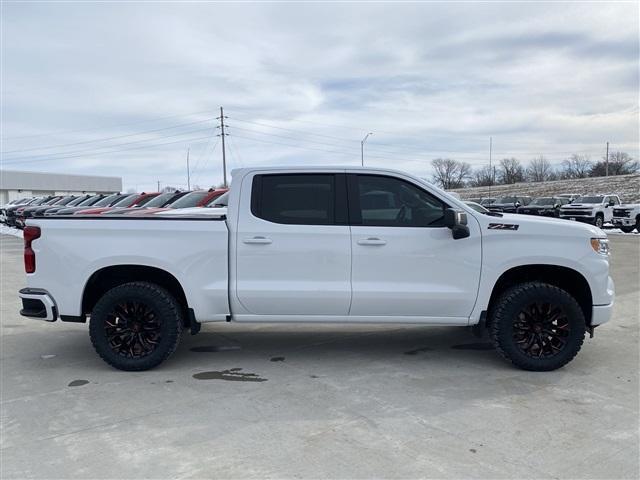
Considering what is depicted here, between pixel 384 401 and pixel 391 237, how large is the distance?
147 cm

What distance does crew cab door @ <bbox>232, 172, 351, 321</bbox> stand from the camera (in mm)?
4996

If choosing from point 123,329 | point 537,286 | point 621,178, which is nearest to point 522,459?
point 537,286

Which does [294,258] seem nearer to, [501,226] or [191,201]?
[501,226]

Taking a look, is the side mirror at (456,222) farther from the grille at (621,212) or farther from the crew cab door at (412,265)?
the grille at (621,212)

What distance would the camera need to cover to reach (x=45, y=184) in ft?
321

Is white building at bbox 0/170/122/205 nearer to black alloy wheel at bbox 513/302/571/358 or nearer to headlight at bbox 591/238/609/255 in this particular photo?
black alloy wheel at bbox 513/302/571/358

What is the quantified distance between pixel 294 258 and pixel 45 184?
346 feet

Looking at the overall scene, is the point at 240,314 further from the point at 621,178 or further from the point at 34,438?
the point at 621,178

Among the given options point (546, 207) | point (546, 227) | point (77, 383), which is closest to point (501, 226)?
point (546, 227)

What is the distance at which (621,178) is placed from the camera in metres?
63.7

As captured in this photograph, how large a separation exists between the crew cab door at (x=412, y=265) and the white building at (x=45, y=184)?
9641 cm

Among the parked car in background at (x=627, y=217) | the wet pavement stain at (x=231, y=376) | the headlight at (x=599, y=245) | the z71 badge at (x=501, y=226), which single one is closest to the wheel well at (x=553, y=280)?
the headlight at (x=599, y=245)

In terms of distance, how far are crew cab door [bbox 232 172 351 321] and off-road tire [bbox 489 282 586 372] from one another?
56.5 inches

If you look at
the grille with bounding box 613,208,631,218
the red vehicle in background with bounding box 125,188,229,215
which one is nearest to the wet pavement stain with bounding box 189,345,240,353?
the red vehicle in background with bounding box 125,188,229,215
